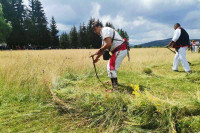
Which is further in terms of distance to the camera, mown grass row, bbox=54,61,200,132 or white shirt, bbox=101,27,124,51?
white shirt, bbox=101,27,124,51

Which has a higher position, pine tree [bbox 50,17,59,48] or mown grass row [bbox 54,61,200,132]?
pine tree [bbox 50,17,59,48]

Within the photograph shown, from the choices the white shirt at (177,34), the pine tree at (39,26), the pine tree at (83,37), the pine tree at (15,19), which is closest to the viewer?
the white shirt at (177,34)

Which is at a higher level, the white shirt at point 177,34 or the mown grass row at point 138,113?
the white shirt at point 177,34

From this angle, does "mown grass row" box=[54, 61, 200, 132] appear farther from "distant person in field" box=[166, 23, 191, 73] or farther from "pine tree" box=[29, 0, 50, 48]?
"pine tree" box=[29, 0, 50, 48]

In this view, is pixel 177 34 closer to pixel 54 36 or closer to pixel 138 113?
pixel 138 113

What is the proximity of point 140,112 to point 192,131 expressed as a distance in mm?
671

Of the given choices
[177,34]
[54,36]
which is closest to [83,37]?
[54,36]

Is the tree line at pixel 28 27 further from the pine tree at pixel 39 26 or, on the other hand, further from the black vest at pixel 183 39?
the black vest at pixel 183 39

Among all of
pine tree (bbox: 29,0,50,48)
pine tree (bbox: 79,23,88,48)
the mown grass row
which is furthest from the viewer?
pine tree (bbox: 79,23,88,48)

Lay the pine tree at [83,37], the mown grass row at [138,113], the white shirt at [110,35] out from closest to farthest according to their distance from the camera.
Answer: the mown grass row at [138,113] → the white shirt at [110,35] → the pine tree at [83,37]

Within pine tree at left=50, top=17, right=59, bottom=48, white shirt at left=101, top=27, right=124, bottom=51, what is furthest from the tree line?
white shirt at left=101, top=27, right=124, bottom=51

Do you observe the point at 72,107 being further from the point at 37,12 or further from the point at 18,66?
the point at 37,12

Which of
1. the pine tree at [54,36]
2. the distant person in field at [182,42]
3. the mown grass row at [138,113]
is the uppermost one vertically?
the pine tree at [54,36]

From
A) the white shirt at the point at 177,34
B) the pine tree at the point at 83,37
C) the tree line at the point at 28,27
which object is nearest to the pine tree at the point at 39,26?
the tree line at the point at 28,27
